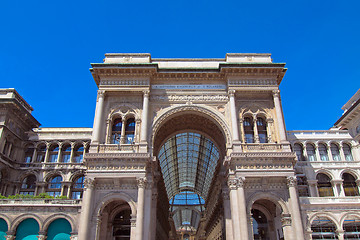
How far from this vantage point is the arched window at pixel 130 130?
104 feet

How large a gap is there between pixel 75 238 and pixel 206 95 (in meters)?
20.4

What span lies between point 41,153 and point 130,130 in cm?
1845

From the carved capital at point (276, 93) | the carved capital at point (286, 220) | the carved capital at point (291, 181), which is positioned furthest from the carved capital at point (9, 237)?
the carved capital at point (276, 93)

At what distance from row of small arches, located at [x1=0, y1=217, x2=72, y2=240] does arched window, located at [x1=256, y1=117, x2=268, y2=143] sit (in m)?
22.4

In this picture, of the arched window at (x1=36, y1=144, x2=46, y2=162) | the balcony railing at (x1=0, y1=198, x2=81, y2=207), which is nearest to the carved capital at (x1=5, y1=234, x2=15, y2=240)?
the balcony railing at (x1=0, y1=198, x2=81, y2=207)

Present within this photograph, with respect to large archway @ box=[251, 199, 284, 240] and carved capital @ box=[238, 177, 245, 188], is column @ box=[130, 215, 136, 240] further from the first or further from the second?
large archway @ box=[251, 199, 284, 240]

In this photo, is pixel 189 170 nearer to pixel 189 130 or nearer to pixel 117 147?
pixel 189 130

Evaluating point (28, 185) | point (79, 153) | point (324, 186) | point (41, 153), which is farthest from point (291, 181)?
point (28, 185)

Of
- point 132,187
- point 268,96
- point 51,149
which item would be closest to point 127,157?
point 132,187

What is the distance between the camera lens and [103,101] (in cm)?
3234

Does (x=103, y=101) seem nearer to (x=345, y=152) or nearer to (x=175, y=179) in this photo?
(x=345, y=152)

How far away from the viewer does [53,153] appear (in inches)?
1692

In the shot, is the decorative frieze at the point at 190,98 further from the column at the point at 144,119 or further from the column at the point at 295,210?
the column at the point at 295,210

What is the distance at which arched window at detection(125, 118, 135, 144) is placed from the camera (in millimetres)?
31844
